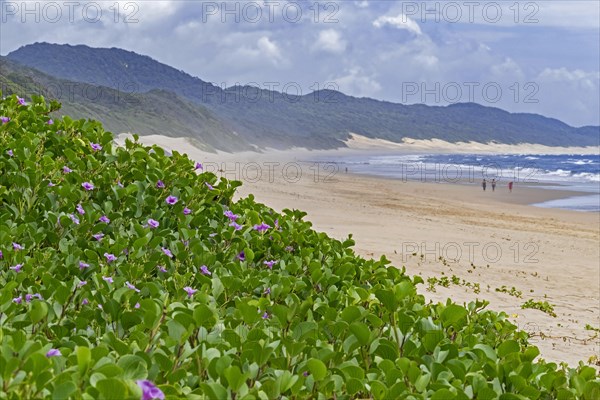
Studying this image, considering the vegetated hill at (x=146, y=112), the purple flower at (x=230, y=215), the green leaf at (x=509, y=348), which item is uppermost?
the vegetated hill at (x=146, y=112)

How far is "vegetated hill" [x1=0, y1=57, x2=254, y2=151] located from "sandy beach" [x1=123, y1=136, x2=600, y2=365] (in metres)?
52.9

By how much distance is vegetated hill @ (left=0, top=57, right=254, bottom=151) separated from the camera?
90.9 metres

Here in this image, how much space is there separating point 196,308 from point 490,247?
1828 cm

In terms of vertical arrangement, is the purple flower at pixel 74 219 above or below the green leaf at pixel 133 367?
above

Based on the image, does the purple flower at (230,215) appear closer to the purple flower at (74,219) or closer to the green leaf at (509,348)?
the purple flower at (74,219)

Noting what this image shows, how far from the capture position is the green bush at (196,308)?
213 cm

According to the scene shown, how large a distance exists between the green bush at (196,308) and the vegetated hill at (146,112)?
253ft

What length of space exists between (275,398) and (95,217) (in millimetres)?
2544

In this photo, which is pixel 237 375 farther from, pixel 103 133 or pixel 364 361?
pixel 103 133

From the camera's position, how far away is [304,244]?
4.54 m

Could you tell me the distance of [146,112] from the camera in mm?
108750

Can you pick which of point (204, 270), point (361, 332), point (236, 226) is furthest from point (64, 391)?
point (236, 226)

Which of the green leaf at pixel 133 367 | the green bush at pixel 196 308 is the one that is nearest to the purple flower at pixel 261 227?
the green bush at pixel 196 308

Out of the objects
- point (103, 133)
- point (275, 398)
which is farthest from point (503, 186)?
point (275, 398)
